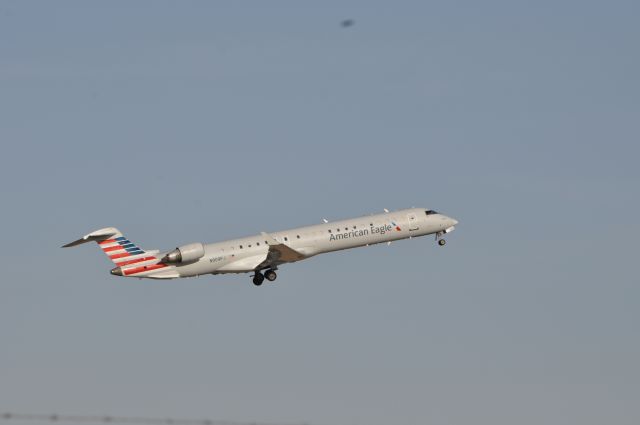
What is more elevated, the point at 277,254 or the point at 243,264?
the point at 277,254

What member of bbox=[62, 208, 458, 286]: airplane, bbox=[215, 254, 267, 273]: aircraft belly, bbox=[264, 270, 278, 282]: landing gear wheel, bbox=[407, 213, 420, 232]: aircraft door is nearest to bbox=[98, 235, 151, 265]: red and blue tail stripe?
bbox=[62, 208, 458, 286]: airplane

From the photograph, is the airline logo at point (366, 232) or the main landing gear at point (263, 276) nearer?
the airline logo at point (366, 232)

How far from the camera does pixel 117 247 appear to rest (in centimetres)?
7038

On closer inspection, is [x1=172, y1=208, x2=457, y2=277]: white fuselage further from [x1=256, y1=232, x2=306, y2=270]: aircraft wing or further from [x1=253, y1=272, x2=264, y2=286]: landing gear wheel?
[x1=253, y1=272, x2=264, y2=286]: landing gear wheel

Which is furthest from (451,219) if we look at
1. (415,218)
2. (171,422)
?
(171,422)

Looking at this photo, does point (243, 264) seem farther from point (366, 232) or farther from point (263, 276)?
point (366, 232)

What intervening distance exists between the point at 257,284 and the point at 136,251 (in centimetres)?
792

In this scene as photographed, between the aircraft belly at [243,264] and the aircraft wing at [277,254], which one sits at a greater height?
the aircraft wing at [277,254]

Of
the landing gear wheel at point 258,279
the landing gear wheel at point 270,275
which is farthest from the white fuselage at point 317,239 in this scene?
the landing gear wheel at point 258,279

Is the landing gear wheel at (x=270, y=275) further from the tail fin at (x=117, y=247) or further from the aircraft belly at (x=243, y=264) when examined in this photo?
the tail fin at (x=117, y=247)

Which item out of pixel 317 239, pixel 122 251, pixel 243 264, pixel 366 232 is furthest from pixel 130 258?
pixel 366 232

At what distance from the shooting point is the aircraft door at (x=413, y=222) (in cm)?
7581

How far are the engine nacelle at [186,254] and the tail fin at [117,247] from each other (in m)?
1.47

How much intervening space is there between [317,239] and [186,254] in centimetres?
834
